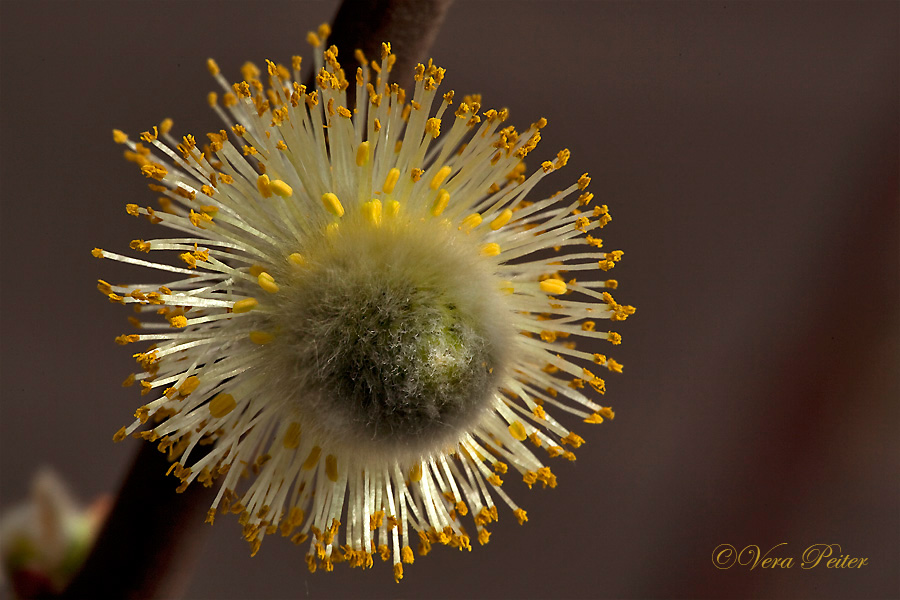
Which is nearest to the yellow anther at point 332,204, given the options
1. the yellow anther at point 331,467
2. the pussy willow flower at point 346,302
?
the pussy willow flower at point 346,302

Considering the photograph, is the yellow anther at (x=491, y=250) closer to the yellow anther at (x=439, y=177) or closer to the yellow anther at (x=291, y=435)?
the yellow anther at (x=439, y=177)

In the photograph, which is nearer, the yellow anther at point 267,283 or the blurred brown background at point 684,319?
the yellow anther at point 267,283

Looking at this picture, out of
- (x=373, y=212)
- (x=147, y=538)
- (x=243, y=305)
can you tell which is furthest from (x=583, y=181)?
(x=147, y=538)

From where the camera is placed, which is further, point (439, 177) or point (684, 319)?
point (684, 319)

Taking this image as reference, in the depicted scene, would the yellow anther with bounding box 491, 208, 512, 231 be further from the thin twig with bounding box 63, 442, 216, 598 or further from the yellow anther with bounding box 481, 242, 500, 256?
the thin twig with bounding box 63, 442, 216, 598

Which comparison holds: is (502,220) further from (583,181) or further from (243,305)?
(243,305)

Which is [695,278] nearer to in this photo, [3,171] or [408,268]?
[408,268]

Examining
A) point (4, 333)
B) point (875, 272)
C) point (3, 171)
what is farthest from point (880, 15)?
point (4, 333)
